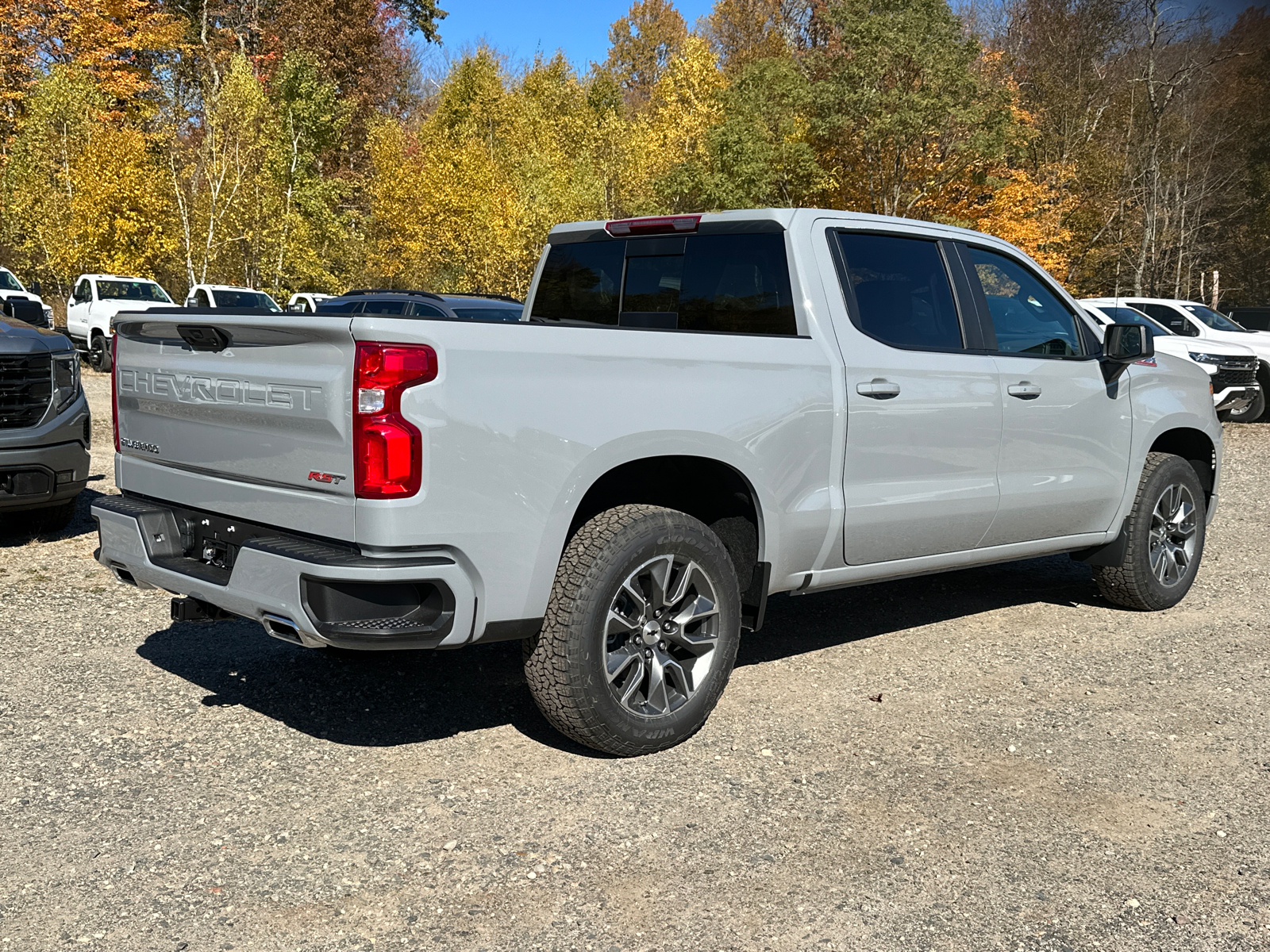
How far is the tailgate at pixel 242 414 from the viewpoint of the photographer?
354 cm

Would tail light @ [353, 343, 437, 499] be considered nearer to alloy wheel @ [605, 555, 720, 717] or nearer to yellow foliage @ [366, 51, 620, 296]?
alloy wheel @ [605, 555, 720, 717]

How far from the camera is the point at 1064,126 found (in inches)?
1634

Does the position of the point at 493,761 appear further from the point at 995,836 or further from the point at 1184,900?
the point at 1184,900

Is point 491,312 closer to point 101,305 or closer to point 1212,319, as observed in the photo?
point 1212,319

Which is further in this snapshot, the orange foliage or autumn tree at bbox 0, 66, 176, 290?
the orange foliage

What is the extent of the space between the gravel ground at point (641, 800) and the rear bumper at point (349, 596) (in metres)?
0.61

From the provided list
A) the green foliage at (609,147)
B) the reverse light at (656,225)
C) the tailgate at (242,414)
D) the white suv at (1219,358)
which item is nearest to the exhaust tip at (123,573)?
the tailgate at (242,414)

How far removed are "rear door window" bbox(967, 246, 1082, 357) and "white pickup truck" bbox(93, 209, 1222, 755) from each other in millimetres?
18

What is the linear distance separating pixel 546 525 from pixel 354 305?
576 inches

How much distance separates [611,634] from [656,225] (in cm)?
191

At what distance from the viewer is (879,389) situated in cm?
472

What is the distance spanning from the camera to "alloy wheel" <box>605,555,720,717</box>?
161 inches

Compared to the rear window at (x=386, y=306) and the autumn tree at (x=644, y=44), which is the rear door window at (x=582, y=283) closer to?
the rear window at (x=386, y=306)

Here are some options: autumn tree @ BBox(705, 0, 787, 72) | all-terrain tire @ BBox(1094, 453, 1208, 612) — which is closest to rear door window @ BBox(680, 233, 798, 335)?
all-terrain tire @ BBox(1094, 453, 1208, 612)
